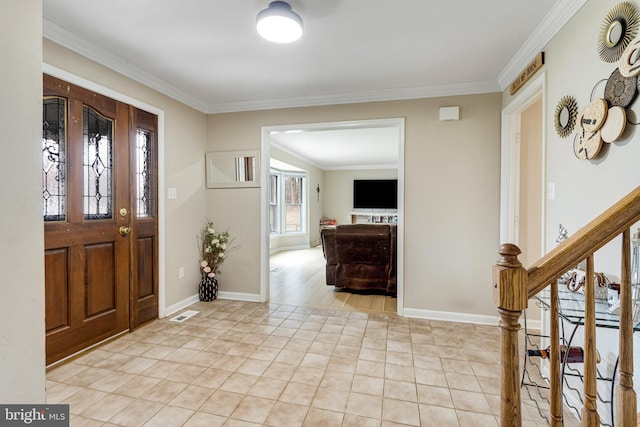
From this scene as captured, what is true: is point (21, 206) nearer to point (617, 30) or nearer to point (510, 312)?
point (510, 312)

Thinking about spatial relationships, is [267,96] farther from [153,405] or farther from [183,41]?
[153,405]

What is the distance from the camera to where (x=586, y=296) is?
0.84 metres

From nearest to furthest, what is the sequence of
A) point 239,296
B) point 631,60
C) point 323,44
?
1. point 631,60
2. point 323,44
3. point 239,296

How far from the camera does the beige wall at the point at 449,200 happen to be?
9.82 ft

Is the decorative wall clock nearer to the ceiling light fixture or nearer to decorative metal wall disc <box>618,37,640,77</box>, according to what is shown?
decorative metal wall disc <box>618,37,640,77</box>

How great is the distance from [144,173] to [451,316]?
11.4 feet

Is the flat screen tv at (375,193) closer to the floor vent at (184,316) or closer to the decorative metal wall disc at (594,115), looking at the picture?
the floor vent at (184,316)

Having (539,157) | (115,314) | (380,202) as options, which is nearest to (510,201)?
(539,157)

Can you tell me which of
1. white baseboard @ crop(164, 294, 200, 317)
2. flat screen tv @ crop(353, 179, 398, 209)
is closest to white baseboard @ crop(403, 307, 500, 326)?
white baseboard @ crop(164, 294, 200, 317)

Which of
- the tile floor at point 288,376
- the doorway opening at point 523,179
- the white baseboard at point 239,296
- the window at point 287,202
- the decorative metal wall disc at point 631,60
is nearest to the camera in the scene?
the decorative metal wall disc at point 631,60

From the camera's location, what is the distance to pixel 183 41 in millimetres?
2256

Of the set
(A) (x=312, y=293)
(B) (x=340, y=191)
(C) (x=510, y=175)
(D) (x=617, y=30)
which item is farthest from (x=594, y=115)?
(B) (x=340, y=191)

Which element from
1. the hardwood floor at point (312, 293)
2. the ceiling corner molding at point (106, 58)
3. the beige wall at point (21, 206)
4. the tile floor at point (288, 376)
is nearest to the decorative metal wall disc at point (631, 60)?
the tile floor at point (288, 376)

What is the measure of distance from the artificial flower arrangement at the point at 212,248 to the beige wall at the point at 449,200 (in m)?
2.03
